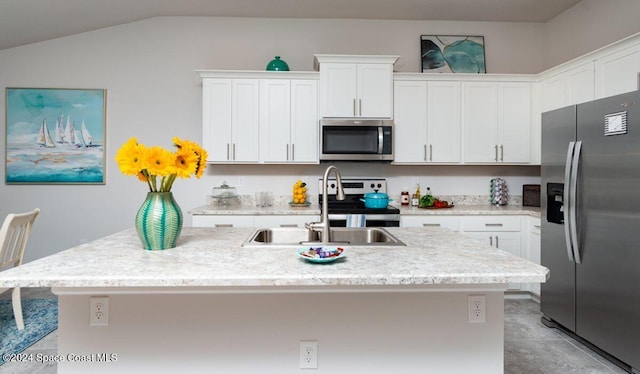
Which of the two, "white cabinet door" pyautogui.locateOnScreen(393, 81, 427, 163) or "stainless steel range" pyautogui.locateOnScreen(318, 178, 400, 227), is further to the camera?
"white cabinet door" pyautogui.locateOnScreen(393, 81, 427, 163)

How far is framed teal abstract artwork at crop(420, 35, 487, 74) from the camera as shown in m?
3.76

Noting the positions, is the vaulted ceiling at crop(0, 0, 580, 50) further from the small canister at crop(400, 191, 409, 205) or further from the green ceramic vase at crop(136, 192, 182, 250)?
the green ceramic vase at crop(136, 192, 182, 250)

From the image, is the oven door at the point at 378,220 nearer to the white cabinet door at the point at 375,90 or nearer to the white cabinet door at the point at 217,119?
the white cabinet door at the point at 375,90

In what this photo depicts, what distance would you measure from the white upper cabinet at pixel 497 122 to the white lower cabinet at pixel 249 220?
5.94 feet

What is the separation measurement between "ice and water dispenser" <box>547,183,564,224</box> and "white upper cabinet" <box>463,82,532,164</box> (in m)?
0.92

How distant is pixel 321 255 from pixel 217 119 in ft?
8.31

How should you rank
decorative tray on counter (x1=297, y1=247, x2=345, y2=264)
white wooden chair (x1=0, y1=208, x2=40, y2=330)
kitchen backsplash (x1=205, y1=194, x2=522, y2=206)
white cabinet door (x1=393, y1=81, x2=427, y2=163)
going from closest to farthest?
decorative tray on counter (x1=297, y1=247, x2=345, y2=264), white wooden chair (x1=0, y1=208, x2=40, y2=330), white cabinet door (x1=393, y1=81, x2=427, y2=163), kitchen backsplash (x1=205, y1=194, x2=522, y2=206)

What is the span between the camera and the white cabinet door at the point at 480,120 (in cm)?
348

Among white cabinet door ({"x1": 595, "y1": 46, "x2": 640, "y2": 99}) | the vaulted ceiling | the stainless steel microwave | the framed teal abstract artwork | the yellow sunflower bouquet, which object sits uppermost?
the vaulted ceiling

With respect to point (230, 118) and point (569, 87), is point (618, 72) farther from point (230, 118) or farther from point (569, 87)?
point (230, 118)

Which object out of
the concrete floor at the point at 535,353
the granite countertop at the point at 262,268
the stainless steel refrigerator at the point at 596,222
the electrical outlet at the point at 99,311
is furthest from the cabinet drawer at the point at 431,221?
the electrical outlet at the point at 99,311

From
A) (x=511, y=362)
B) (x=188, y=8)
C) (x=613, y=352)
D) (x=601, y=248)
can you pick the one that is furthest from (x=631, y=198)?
(x=188, y=8)

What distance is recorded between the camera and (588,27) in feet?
10.8

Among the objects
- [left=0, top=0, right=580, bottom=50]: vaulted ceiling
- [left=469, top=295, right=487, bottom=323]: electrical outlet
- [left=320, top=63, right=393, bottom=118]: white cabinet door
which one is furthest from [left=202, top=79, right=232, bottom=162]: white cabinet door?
[left=469, top=295, right=487, bottom=323]: electrical outlet
